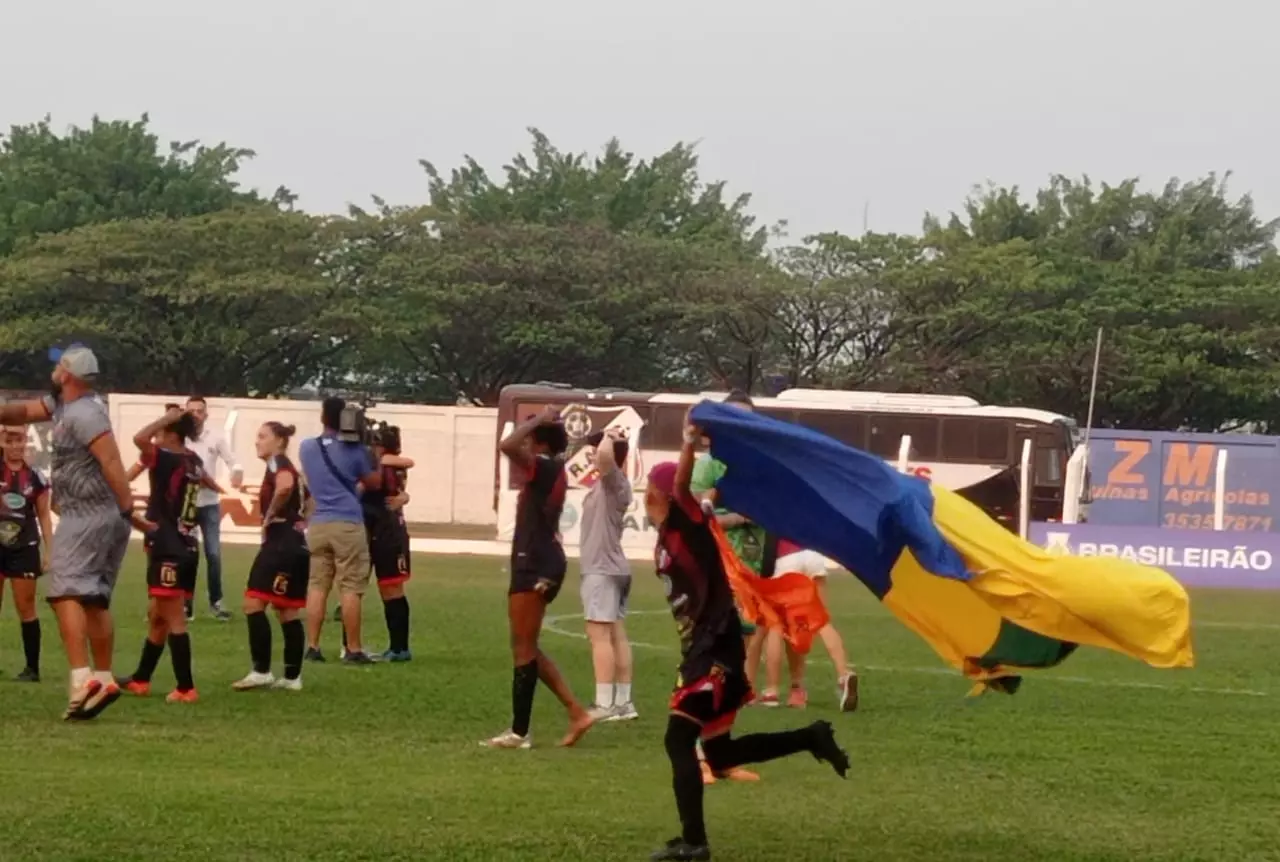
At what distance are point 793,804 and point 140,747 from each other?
329cm

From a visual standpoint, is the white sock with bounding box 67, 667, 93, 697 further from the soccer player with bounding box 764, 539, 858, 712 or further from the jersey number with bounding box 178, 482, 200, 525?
the soccer player with bounding box 764, 539, 858, 712

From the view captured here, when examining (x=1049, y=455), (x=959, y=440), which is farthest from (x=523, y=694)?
(x=959, y=440)

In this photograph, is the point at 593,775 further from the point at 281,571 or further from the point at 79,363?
the point at 281,571

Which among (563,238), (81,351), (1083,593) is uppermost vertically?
(563,238)

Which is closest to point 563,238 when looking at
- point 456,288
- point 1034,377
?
point 456,288

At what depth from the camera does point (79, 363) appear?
33.8ft

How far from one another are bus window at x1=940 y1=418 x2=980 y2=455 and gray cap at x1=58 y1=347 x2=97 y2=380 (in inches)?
1212

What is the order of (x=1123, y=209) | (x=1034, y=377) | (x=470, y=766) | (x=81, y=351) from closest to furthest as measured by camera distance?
(x=470, y=766) → (x=81, y=351) → (x=1034, y=377) → (x=1123, y=209)

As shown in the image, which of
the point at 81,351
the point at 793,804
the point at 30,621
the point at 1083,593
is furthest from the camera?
the point at 30,621

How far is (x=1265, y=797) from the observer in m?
9.28

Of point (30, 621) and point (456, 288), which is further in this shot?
point (456, 288)

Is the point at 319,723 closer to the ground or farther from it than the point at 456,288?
closer to the ground

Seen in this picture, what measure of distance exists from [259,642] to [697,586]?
17.5ft

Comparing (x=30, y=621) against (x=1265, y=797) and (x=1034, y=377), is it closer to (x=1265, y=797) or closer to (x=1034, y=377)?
(x=1265, y=797)
